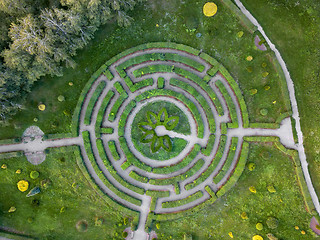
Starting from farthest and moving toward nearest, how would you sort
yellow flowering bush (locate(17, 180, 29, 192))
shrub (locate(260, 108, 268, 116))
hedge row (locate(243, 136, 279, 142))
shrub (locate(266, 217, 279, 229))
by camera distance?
yellow flowering bush (locate(17, 180, 29, 192)) → hedge row (locate(243, 136, 279, 142)) → shrub (locate(260, 108, 268, 116)) → shrub (locate(266, 217, 279, 229))

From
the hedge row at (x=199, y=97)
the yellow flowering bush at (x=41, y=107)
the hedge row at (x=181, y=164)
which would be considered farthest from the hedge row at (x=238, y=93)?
the yellow flowering bush at (x=41, y=107)

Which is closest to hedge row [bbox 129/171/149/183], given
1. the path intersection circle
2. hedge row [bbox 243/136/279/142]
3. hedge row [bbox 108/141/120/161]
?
the path intersection circle

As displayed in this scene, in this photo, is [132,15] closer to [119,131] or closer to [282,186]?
[119,131]

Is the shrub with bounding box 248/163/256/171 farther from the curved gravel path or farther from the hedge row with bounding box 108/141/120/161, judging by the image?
the hedge row with bounding box 108/141/120/161

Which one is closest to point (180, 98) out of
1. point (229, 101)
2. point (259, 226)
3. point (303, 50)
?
point (229, 101)

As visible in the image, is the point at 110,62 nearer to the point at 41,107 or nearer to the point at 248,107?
the point at 41,107

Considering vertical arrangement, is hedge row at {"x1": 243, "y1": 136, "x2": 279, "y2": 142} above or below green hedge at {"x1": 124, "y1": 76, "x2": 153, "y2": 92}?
below

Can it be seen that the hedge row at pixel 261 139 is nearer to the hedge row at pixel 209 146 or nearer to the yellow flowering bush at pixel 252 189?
the hedge row at pixel 209 146
